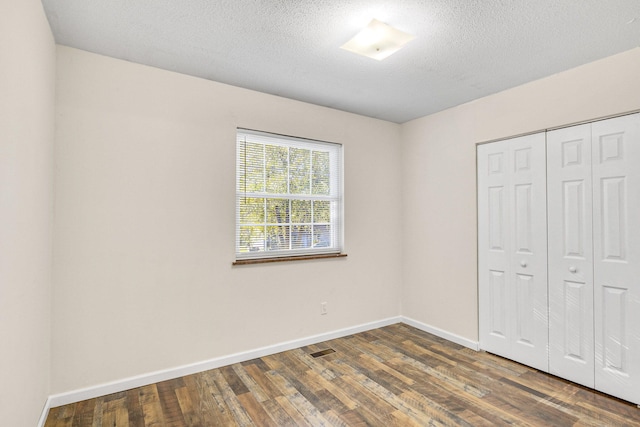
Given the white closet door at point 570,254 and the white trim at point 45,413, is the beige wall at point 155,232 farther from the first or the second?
the white closet door at point 570,254

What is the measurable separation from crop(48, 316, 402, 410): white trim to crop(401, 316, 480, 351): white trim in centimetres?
69

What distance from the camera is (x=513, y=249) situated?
3002mm

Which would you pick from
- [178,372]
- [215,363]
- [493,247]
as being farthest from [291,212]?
[493,247]

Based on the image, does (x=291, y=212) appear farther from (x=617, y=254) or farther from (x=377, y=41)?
(x=617, y=254)

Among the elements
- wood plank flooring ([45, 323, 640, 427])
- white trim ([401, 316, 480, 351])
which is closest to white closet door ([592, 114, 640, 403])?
wood plank flooring ([45, 323, 640, 427])

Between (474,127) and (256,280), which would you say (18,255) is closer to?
(256,280)

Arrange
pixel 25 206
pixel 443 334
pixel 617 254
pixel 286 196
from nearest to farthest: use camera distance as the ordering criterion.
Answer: pixel 25 206 → pixel 617 254 → pixel 286 196 → pixel 443 334

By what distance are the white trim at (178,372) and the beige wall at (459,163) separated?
1041mm

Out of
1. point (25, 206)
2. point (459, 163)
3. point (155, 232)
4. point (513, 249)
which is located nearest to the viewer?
point (25, 206)

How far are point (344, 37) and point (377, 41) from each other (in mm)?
221

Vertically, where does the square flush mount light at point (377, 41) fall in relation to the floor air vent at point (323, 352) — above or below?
above

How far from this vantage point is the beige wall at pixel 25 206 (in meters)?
1.37

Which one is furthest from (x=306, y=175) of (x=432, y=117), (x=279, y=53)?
(x=432, y=117)

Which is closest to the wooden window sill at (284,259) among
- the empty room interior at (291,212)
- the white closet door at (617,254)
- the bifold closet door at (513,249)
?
the empty room interior at (291,212)
